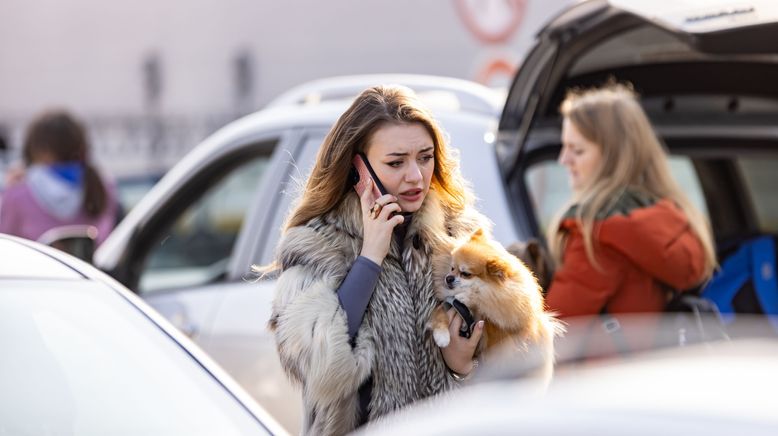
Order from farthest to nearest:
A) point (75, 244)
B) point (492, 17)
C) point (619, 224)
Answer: point (492, 17)
point (75, 244)
point (619, 224)

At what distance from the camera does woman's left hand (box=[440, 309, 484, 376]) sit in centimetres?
296

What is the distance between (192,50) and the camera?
16594 mm

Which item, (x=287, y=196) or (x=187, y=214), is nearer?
(x=287, y=196)

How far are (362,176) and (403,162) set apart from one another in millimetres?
114

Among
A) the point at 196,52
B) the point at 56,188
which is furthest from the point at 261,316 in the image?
the point at 196,52

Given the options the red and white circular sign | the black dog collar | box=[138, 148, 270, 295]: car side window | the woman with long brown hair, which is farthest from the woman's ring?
the red and white circular sign

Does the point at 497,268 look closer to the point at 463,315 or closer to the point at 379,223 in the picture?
the point at 463,315

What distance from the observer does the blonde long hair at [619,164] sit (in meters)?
4.20

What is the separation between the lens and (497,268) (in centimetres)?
301

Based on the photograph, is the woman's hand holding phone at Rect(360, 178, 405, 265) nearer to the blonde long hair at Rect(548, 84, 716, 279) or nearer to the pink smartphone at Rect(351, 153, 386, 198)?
the pink smartphone at Rect(351, 153, 386, 198)

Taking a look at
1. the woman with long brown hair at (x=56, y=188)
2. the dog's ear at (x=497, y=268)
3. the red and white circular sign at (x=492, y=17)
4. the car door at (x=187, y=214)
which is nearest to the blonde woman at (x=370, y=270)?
the dog's ear at (x=497, y=268)

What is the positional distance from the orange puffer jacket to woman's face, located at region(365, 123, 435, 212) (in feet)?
3.47

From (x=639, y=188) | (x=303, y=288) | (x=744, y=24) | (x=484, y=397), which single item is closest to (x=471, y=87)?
(x=639, y=188)

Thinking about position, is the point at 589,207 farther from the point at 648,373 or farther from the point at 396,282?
the point at 648,373
